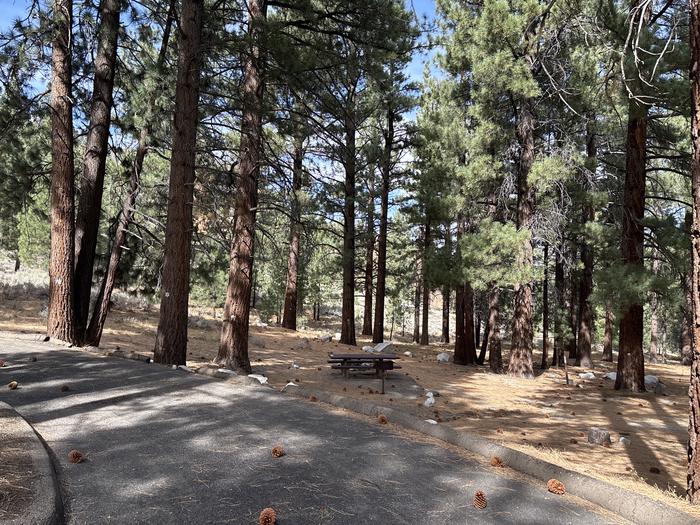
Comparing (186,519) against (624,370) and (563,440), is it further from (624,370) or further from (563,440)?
(624,370)

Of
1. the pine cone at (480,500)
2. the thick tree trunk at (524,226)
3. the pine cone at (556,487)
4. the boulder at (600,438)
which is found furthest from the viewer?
the thick tree trunk at (524,226)

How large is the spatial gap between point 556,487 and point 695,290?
6.89 ft

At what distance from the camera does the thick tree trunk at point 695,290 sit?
379 cm

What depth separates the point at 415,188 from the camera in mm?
18844

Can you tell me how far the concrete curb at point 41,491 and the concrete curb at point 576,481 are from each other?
3185 mm

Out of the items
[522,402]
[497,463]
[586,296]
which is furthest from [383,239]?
[497,463]

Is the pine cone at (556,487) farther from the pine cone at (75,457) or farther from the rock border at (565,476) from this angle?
the pine cone at (75,457)

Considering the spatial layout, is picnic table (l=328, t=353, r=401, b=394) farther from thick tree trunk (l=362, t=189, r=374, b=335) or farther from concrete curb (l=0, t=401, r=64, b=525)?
thick tree trunk (l=362, t=189, r=374, b=335)

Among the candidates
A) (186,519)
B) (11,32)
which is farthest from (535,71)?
(186,519)

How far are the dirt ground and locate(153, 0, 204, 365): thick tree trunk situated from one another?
86 centimetres

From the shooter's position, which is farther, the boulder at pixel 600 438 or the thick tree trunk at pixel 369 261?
the thick tree trunk at pixel 369 261

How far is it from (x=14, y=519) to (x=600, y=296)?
10814mm

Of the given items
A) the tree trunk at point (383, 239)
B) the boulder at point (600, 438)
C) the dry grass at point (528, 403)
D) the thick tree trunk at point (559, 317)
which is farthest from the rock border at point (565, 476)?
the tree trunk at point (383, 239)

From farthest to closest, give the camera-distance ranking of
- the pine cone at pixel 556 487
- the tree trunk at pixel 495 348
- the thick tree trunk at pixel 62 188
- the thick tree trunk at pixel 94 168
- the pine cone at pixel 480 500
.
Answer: the tree trunk at pixel 495 348
the thick tree trunk at pixel 94 168
the thick tree trunk at pixel 62 188
the pine cone at pixel 556 487
the pine cone at pixel 480 500
